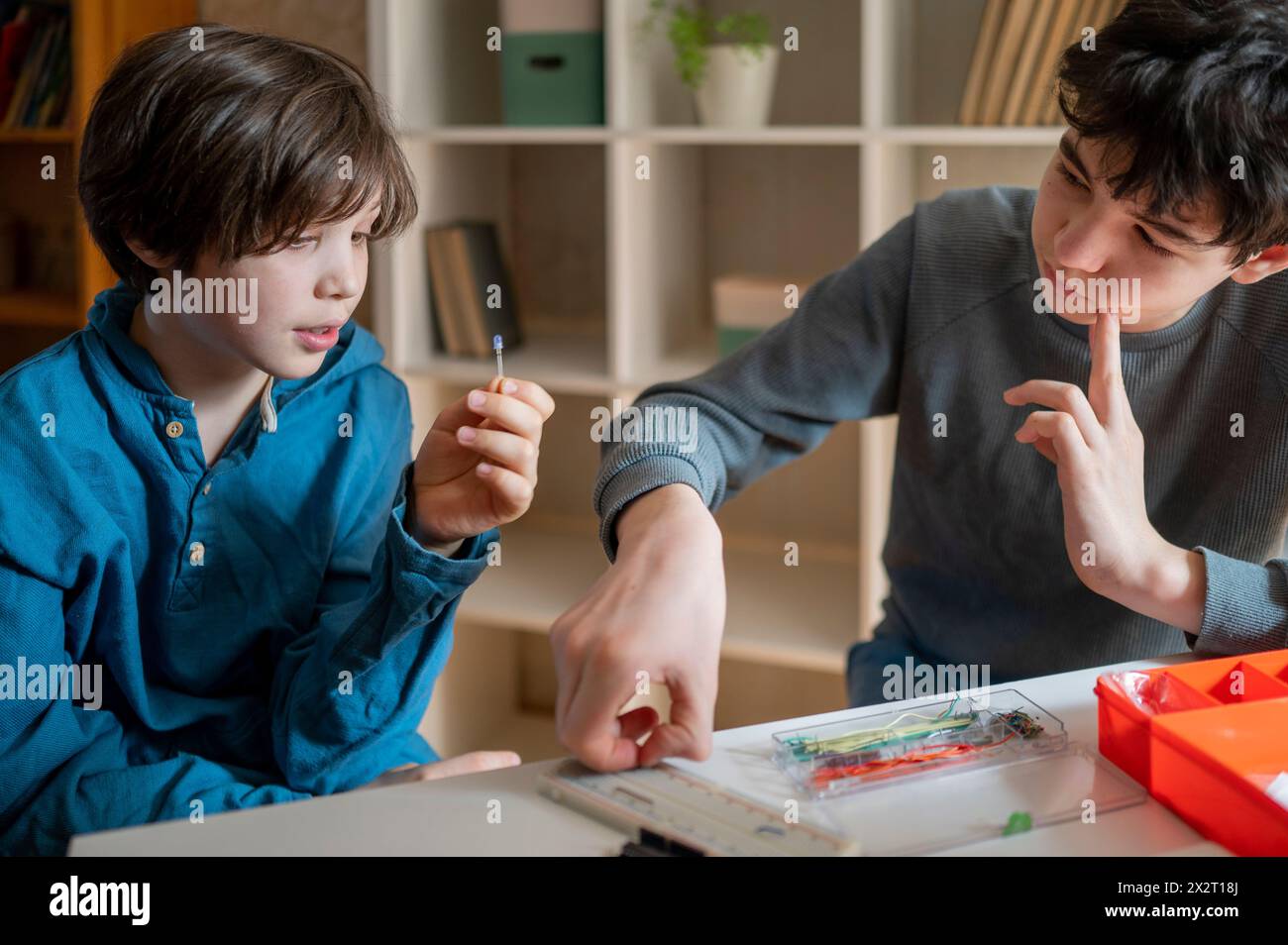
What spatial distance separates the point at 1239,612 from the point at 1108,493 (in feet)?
0.47

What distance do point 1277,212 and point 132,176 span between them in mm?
918

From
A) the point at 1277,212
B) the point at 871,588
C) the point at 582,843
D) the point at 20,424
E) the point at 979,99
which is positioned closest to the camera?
the point at 582,843

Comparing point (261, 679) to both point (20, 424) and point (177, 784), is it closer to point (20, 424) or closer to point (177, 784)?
point (177, 784)

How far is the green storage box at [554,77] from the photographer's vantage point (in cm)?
204

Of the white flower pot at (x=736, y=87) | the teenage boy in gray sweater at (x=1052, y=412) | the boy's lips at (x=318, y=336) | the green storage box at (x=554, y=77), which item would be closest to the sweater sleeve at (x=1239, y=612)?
the teenage boy in gray sweater at (x=1052, y=412)

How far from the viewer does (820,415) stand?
4.15ft

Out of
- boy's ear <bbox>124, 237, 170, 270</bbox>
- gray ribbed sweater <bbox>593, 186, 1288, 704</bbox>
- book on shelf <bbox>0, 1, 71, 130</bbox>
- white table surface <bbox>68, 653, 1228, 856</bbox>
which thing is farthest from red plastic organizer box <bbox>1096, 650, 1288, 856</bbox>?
book on shelf <bbox>0, 1, 71, 130</bbox>

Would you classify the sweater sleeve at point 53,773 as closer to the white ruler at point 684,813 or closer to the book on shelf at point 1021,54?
the white ruler at point 684,813

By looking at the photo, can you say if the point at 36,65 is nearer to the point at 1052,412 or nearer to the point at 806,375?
the point at 806,375

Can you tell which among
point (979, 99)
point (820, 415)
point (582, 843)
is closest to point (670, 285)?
point (979, 99)

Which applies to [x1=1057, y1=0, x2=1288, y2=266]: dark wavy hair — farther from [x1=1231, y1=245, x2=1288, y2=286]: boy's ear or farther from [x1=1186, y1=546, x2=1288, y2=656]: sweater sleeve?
[x1=1186, y1=546, x2=1288, y2=656]: sweater sleeve

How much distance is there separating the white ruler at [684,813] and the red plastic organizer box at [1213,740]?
212 mm

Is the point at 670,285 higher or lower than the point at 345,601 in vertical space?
higher

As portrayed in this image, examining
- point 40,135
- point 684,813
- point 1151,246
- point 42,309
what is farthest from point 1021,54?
point 42,309
